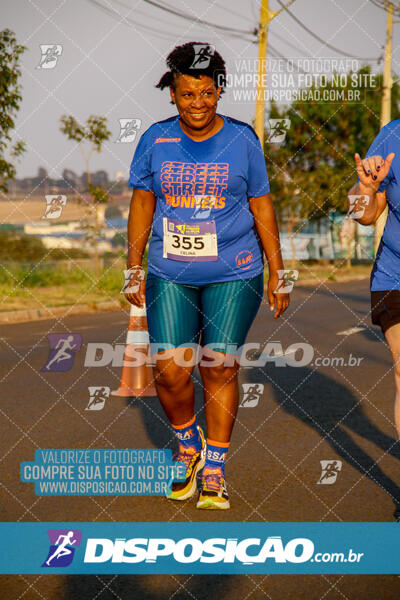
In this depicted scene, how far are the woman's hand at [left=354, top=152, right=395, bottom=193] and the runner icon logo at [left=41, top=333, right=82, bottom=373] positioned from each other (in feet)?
16.9

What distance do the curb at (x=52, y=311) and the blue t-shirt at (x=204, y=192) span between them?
1025cm

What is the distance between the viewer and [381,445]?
17.7ft

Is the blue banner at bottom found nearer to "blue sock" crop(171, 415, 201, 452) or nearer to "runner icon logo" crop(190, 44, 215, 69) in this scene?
"blue sock" crop(171, 415, 201, 452)

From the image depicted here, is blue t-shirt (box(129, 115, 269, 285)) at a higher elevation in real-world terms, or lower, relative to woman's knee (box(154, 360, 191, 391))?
higher

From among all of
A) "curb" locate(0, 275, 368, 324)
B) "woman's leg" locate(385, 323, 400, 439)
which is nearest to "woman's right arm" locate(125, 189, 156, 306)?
"woman's leg" locate(385, 323, 400, 439)

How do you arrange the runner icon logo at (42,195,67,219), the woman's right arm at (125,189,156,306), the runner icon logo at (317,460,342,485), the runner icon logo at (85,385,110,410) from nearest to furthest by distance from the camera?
the woman's right arm at (125,189,156,306) → the runner icon logo at (317,460,342,485) → the runner icon logo at (85,385,110,410) → the runner icon logo at (42,195,67,219)

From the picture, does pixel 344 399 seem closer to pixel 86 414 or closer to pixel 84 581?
pixel 86 414

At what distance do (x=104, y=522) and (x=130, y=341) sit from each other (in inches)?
131

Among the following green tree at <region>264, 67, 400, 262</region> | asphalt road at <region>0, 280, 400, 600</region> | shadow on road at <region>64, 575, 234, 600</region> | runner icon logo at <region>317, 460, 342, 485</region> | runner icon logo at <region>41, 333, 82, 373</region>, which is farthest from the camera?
green tree at <region>264, 67, 400, 262</region>

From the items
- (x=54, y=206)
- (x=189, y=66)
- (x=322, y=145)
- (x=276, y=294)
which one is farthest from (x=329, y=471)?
(x=322, y=145)

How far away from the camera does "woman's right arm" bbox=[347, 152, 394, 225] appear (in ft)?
12.8

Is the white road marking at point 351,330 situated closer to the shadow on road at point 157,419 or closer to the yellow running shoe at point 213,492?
the shadow on road at point 157,419

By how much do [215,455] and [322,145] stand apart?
31.8 m

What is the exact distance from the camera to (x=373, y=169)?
391 centimetres
